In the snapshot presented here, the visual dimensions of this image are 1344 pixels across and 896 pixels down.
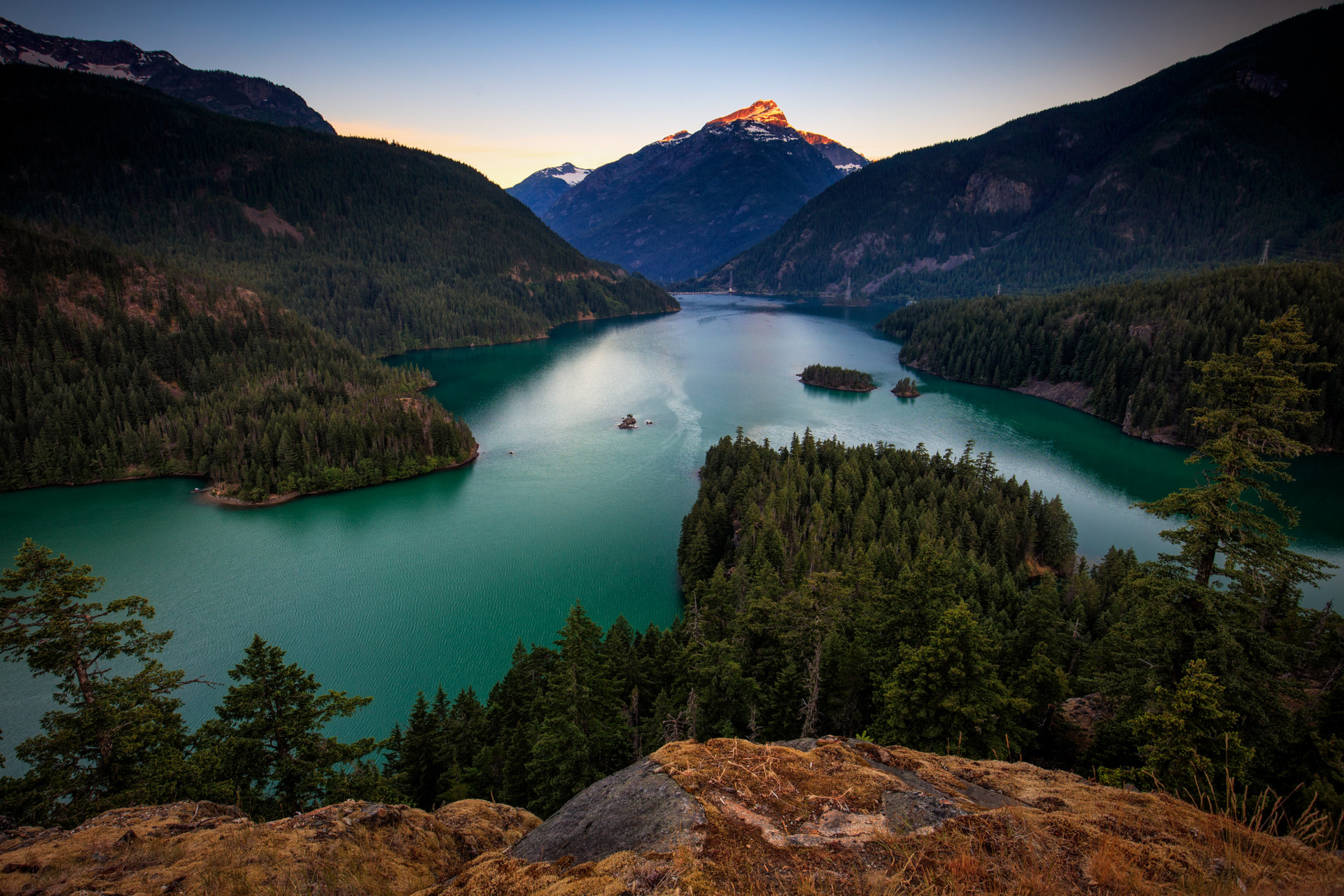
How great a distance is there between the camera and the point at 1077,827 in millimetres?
7074

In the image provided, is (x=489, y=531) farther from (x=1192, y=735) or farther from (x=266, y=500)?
(x=1192, y=735)

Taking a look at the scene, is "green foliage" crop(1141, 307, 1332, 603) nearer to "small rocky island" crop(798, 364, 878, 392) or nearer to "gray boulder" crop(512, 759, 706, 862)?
"gray boulder" crop(512, 759, 706, 862)

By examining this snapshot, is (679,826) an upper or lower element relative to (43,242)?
lower

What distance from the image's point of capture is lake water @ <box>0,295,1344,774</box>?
41719 mm

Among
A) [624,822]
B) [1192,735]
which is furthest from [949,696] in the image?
[624,822]

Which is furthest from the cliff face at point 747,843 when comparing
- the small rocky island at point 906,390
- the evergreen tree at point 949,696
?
the small rocky island at point 906,390

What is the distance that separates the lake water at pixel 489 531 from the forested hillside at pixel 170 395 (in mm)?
3992

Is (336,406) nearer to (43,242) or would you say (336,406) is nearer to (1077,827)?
(43,242)

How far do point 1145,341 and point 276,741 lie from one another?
136295 millimetres

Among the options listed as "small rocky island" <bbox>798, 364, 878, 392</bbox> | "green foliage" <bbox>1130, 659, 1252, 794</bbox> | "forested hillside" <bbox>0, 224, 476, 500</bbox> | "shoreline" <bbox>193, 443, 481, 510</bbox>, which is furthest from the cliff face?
"small rocky island" <bbox>798, 364, 878, 392</bbox>

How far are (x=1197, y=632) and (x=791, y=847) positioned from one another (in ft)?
47.3

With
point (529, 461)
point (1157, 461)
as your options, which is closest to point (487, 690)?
point (529, 461)

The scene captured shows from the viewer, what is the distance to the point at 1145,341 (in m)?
106

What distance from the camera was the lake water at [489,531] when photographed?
41.7 m
